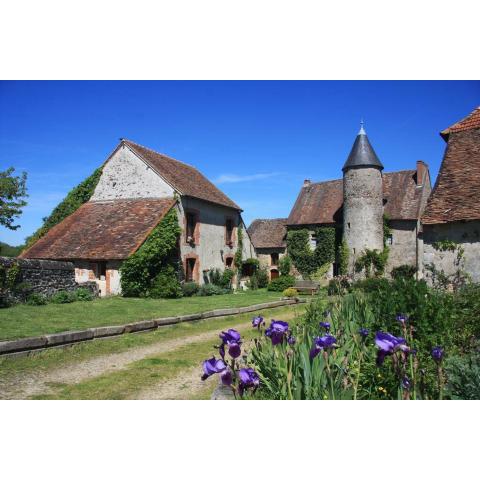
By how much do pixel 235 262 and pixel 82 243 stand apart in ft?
32.7

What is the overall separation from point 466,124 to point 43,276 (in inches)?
572

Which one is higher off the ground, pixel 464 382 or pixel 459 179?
pixel 459 179

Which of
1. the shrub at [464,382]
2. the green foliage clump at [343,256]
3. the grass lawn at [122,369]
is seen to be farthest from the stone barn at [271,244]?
the shrub at [464,382]

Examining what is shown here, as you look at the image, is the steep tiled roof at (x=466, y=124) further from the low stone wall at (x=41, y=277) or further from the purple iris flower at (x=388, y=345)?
the low stone wall at (x=41, y=277)

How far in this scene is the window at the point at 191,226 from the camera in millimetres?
21844

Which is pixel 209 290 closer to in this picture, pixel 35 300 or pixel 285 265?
pixel 35 300

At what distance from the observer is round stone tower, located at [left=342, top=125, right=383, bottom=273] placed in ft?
93.3

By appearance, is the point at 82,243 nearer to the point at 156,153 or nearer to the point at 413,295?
the point at 156,153

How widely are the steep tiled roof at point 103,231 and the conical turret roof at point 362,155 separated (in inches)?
562

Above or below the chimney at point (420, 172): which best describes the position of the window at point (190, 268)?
below

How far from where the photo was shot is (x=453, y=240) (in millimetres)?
9398

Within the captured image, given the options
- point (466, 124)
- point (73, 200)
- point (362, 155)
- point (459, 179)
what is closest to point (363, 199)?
point (362, 155)

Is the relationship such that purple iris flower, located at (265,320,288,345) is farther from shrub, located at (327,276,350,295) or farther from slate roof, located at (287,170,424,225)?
slate roof, located at (287,170,424,225)

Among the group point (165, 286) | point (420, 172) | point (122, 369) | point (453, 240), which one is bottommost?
point (122, 369)
